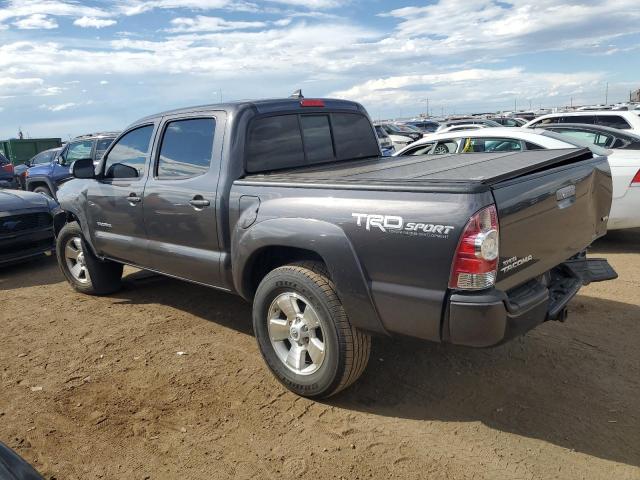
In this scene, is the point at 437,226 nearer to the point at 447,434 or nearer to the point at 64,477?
the point at 447,434

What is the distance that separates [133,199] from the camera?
4.69 meters

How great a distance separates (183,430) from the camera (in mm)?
3250

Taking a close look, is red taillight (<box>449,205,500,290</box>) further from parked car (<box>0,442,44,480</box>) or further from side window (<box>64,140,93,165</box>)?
side window (<box>64,140,93,165</box>)

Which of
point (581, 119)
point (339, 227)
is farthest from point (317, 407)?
point (581, 119)

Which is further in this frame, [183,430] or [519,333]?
[183,430]

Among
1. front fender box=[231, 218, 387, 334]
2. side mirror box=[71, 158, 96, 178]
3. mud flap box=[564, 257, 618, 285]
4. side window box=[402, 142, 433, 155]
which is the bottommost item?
mud flap box=[564, 257, 618, 285]

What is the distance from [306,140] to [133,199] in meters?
1.62

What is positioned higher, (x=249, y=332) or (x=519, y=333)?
(x=519, y=333)

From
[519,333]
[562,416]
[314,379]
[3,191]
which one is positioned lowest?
[562,416]

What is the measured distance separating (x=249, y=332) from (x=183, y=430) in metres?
1.49

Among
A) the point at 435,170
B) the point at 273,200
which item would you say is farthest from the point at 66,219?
the point at 435,170

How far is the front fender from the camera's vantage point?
9.92ft

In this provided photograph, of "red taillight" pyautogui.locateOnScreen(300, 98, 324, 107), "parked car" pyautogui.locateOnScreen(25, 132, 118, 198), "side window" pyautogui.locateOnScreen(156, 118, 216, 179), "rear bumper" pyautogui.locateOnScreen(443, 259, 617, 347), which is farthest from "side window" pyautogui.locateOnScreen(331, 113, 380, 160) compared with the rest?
"parked car" pyautogui.locateOnScreen(25, 132, 118, 198)

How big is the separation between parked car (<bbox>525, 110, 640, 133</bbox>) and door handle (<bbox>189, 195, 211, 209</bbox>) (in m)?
7.46
